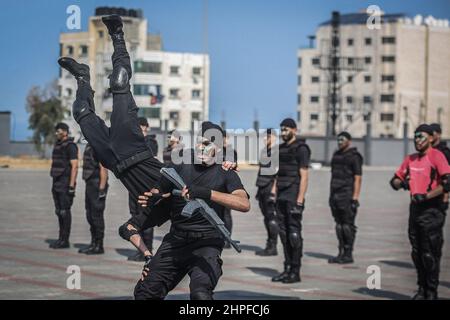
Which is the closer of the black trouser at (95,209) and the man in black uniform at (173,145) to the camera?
the man in black uniform at (173,145)

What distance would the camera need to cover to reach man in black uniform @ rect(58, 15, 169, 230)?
8961mm

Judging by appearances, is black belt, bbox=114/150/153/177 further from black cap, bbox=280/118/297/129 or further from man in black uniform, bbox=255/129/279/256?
man in black uniform, bbox=255/129/279/256

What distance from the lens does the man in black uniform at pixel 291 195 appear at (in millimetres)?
13742

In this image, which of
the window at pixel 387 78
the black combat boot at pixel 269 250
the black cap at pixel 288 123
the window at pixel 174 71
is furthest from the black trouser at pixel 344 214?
the window at pixel 387 78

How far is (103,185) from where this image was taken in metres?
16.2

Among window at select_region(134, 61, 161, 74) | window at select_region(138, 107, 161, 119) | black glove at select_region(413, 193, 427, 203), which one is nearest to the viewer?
black glove at select_region(413, 193, 427, 203)

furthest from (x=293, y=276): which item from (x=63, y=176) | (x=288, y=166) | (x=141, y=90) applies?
(x=141, y=90)

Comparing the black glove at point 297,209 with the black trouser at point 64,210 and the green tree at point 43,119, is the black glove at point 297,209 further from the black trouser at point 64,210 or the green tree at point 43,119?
the green tree at point 43,119

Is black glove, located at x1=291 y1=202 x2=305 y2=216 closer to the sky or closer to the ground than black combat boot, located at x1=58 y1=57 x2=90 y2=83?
closer to the ground

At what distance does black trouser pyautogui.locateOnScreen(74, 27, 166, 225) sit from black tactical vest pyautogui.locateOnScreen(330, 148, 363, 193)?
764 centimetres

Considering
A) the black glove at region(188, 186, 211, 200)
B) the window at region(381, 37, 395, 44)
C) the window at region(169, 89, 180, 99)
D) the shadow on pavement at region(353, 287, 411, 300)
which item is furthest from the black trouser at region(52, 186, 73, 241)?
the window at region(381, 37, 395, 44)

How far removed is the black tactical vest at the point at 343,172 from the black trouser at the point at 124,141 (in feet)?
25.1

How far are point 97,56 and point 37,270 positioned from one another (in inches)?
2094

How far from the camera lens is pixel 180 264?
8.69m
